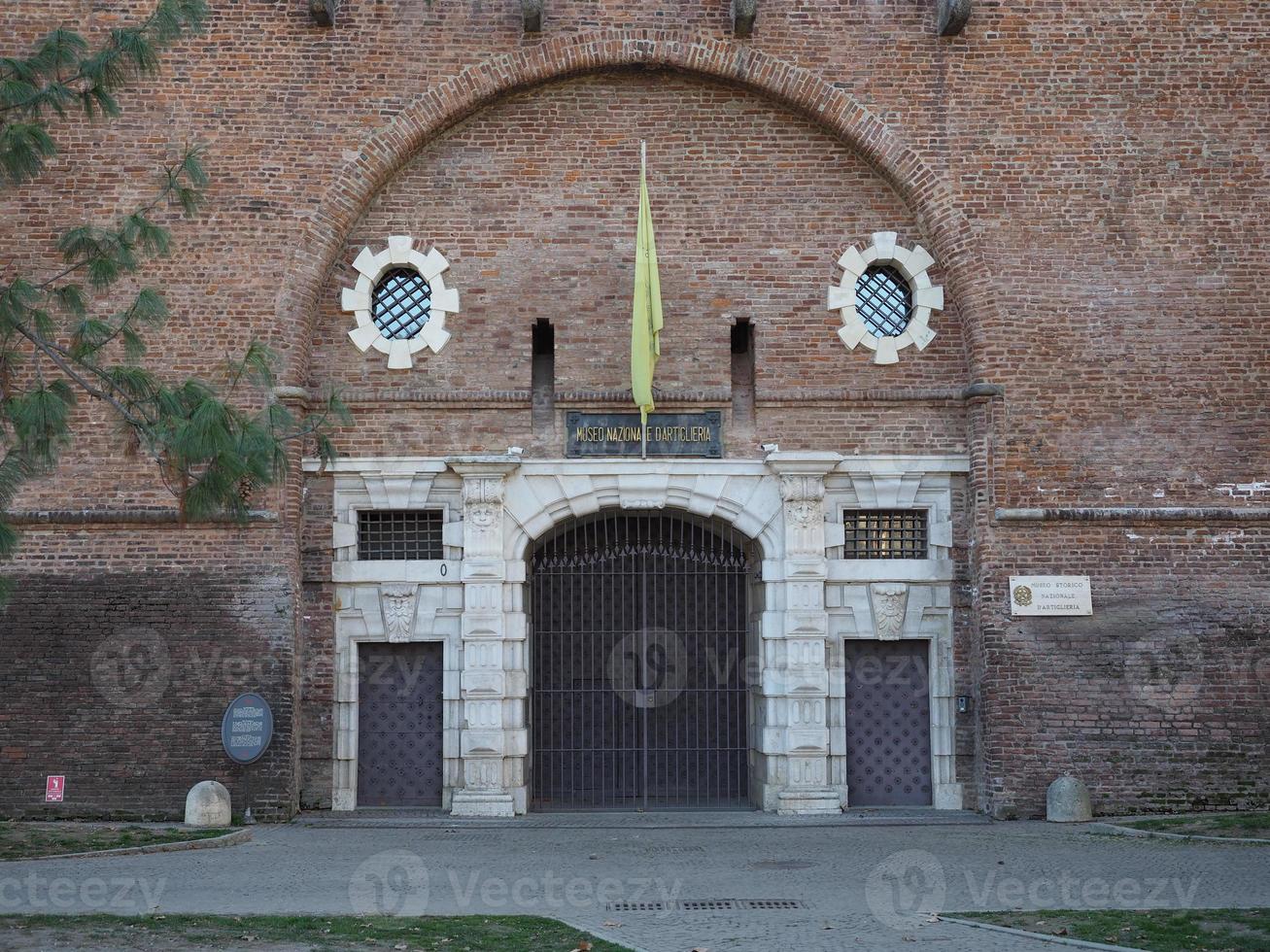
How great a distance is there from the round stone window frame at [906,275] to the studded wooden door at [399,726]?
536 cm

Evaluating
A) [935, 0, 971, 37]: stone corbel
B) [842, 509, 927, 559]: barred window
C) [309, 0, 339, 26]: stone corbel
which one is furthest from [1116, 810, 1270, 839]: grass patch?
[309, 0, 339, 26]: stone corbel

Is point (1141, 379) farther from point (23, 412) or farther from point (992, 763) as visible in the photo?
point (23, 412)

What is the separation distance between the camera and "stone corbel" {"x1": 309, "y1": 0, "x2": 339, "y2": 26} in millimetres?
14922

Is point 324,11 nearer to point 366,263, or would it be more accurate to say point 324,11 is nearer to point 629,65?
point 366,263

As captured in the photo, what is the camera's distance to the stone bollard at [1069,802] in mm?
14297

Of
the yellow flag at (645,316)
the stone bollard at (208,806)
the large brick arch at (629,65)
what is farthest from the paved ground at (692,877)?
the large brick arch at (629,65)

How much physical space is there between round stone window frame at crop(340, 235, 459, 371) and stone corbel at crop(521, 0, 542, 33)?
2.43 m

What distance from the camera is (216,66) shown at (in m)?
15.2

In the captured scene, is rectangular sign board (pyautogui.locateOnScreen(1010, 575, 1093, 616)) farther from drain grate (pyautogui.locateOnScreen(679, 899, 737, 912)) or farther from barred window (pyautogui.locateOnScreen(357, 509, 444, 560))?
barred window (pyautogui.locateOnScreen(357, 509, 444, 560))

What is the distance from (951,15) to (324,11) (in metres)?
6.23

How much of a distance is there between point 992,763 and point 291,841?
664 cm

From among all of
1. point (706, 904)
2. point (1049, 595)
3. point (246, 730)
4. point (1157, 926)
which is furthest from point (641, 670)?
point (1157, 926)

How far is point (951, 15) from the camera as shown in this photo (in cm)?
1505

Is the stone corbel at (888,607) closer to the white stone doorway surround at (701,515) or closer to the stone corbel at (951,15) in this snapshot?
the white stone doorway surround at (701,515)
